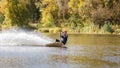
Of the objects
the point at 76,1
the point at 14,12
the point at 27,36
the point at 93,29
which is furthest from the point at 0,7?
the point at 27,36

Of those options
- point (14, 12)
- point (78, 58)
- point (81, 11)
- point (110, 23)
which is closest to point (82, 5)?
point (81, 11)

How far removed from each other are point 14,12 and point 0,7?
13253 mm

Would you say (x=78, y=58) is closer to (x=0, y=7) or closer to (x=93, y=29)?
(x=93, y=29)

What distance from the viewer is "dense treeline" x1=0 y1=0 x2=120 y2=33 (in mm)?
103250

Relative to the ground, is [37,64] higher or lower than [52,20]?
higher

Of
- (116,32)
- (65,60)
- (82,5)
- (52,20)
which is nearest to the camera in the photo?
(65,60)

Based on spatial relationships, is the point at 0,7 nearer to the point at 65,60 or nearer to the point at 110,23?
the point at 110,23

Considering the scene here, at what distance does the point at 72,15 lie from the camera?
117 m

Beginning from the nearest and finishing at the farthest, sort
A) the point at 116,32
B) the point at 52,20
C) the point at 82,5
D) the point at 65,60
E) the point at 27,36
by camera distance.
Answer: the point at 65,60
the point at 27,36
the point at 116,32
the point at 82,5
the point at 52,20

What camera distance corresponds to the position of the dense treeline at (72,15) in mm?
103250

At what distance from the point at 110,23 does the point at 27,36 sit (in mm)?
42264

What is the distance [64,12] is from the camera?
394 ft

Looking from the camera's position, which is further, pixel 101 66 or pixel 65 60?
pixel 65 60

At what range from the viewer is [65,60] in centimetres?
4019
